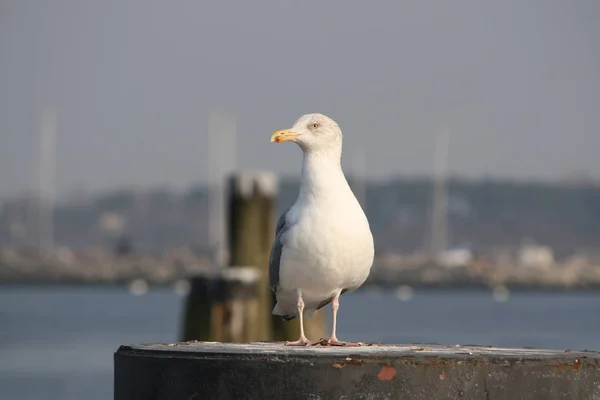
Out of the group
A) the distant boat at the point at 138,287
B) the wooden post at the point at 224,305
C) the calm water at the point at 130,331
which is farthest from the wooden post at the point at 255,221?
the distant boat at the point at 138,287

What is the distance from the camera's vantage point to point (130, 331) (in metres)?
50.7

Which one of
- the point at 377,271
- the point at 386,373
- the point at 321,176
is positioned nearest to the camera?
the point at 386,373

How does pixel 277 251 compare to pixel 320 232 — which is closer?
pixel 320 232

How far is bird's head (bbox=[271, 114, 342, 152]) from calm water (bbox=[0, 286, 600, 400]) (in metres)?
20.1

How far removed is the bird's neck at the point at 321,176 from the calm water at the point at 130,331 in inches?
795

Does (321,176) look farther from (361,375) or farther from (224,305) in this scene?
(224,305)

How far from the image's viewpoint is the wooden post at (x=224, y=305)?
18016 mm

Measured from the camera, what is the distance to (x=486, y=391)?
547cm

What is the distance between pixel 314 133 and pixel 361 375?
197cm

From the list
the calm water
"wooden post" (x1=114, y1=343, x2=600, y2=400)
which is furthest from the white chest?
the calm water

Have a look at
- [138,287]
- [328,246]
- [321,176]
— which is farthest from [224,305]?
[138,287]

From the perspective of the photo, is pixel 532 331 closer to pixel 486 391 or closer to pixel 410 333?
pixel 410 333

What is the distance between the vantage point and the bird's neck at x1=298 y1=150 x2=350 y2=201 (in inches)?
272

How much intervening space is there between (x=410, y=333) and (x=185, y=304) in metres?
32.8
